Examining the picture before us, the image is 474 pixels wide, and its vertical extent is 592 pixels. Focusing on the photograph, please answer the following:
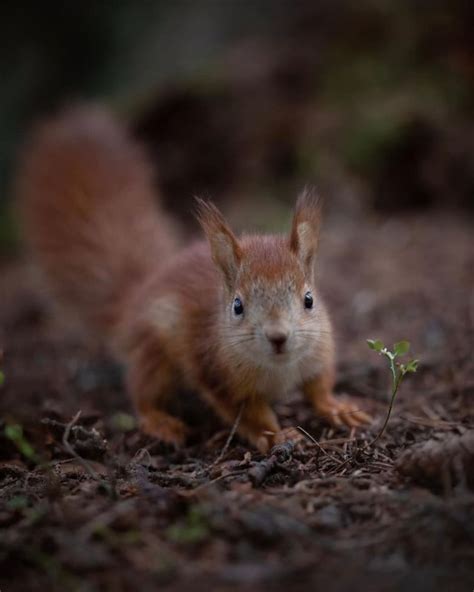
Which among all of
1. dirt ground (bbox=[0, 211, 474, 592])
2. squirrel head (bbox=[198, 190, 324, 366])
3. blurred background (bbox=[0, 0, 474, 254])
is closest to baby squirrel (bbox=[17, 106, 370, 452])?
squirrel head (bbox=[198, 190, 324, 366])

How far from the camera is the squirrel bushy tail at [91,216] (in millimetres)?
4570

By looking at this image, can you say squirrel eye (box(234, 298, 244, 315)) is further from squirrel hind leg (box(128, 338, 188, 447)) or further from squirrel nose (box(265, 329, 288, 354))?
squirrel hind leg (box(128, 338, 188, 447))

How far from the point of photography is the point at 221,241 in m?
3.20

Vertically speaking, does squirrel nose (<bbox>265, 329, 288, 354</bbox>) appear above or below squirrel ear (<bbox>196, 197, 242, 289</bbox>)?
below

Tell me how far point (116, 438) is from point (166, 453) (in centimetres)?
30

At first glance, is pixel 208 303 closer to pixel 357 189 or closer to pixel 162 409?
pixel 162 409

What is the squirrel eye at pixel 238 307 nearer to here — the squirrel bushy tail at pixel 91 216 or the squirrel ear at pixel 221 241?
the squirrel ear at pixel 221 241

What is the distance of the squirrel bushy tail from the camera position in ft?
15.0

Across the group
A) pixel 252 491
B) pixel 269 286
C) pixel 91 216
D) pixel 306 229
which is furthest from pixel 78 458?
pixel 91 216

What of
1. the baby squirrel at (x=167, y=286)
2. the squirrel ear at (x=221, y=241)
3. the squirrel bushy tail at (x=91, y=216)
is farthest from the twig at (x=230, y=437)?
the squirrel bushy tail at (x=91, y=216)

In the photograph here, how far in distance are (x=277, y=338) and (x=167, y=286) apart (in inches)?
46.7

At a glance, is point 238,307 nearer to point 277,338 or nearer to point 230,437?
point 277,338

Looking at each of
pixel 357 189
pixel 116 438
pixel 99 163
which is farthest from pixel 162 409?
pixel 357 189

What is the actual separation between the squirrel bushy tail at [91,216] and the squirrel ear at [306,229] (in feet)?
5.15
